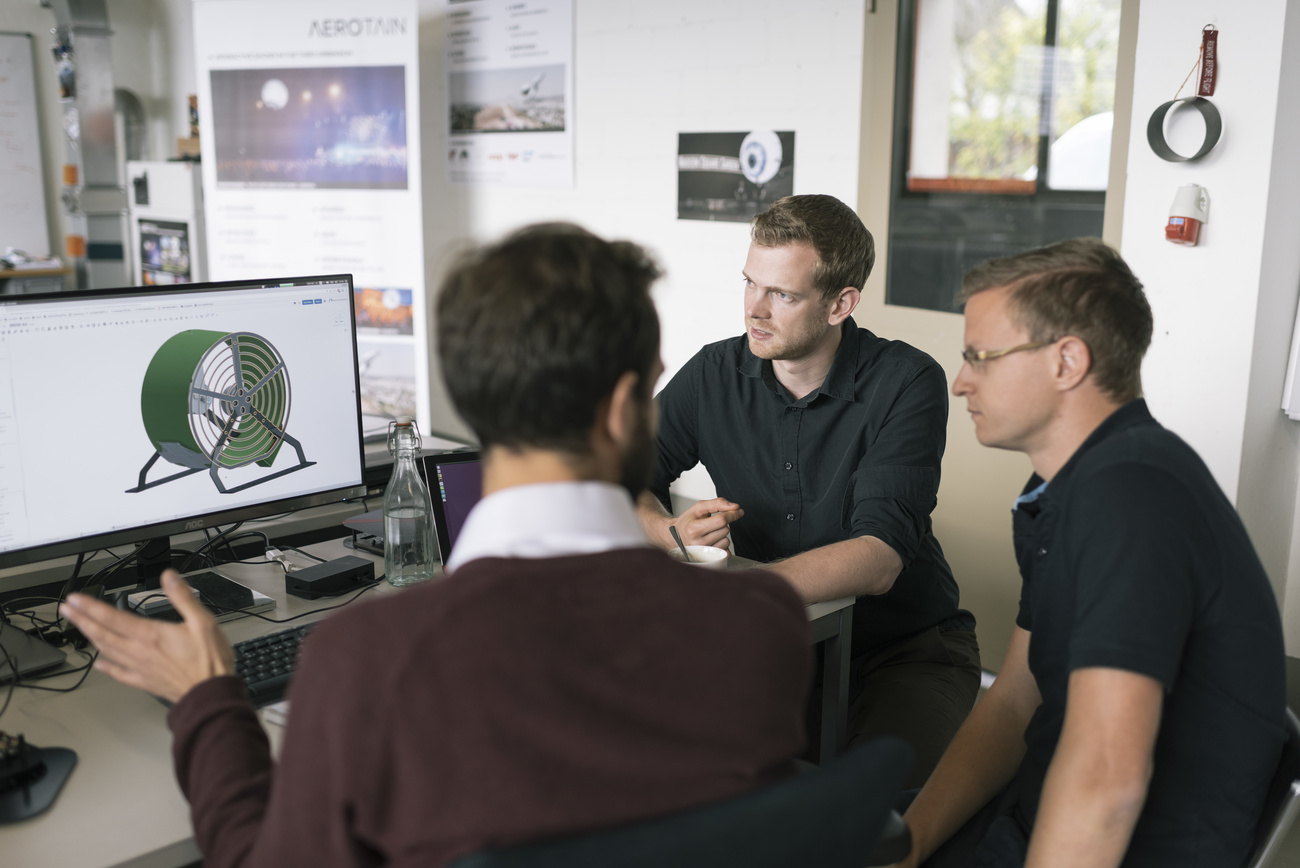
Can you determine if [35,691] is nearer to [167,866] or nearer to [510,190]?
[167,866]

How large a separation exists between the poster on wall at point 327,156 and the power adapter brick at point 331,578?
261cm

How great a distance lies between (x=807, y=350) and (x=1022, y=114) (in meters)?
1.35

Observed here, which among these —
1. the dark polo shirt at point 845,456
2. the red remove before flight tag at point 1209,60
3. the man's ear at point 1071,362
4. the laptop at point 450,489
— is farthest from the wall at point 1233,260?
the laptop at point 450,489

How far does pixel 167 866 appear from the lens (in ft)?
3.07

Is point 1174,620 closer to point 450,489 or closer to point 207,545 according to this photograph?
point 450,489

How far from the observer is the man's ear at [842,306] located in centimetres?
189

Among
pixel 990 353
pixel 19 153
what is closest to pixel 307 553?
pixel 990 353

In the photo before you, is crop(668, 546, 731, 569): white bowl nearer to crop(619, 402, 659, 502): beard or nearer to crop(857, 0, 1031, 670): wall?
crop(619, 402, 659, 502): beard

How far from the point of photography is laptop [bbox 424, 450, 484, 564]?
1.57m

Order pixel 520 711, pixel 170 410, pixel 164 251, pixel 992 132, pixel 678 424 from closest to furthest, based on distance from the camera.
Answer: pixel 520 711
pixel 170 410
pixel 678 424
pixel 992 132
pixel 164 251

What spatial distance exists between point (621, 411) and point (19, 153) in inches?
255

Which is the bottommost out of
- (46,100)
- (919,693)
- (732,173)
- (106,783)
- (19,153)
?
(919,693)

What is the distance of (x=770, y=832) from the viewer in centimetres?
67

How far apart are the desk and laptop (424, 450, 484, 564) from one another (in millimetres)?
288
